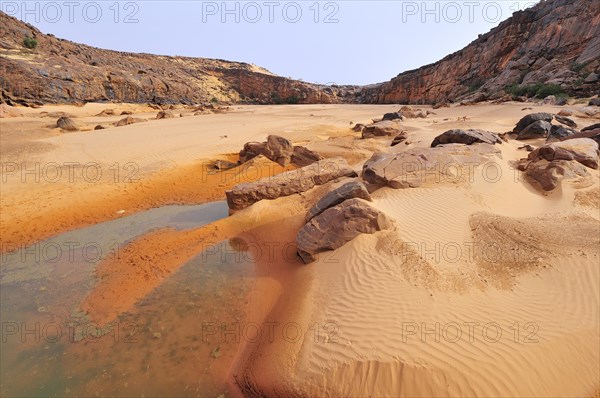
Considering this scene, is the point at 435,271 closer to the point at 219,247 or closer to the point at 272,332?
the point at 272,332

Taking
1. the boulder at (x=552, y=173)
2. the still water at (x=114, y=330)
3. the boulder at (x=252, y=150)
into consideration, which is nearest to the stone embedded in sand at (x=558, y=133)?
the boulder at (x=552, y=173)

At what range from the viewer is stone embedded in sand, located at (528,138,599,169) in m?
7.47

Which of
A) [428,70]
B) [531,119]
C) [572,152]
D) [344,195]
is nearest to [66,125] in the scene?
[344,195]

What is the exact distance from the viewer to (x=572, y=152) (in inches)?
302

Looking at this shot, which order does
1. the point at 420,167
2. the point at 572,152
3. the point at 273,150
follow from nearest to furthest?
the point at 420,167, the point at 572,152, the point at 273,150

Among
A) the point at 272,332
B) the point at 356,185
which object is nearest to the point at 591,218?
the point at 356,185

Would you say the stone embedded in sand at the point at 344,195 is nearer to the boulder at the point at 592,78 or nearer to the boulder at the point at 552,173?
the boulder at the point at 552,173

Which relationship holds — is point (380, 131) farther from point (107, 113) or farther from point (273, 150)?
point (107, 113)

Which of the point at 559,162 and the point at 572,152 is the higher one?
the point at 572,152

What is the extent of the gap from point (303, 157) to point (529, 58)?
29843 millimetres

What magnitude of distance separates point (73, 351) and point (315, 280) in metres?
3.24

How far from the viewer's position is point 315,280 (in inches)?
189

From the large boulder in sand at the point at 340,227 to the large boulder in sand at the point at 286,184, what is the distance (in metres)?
2.59

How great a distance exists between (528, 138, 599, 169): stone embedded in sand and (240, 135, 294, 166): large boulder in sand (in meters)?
7.61
